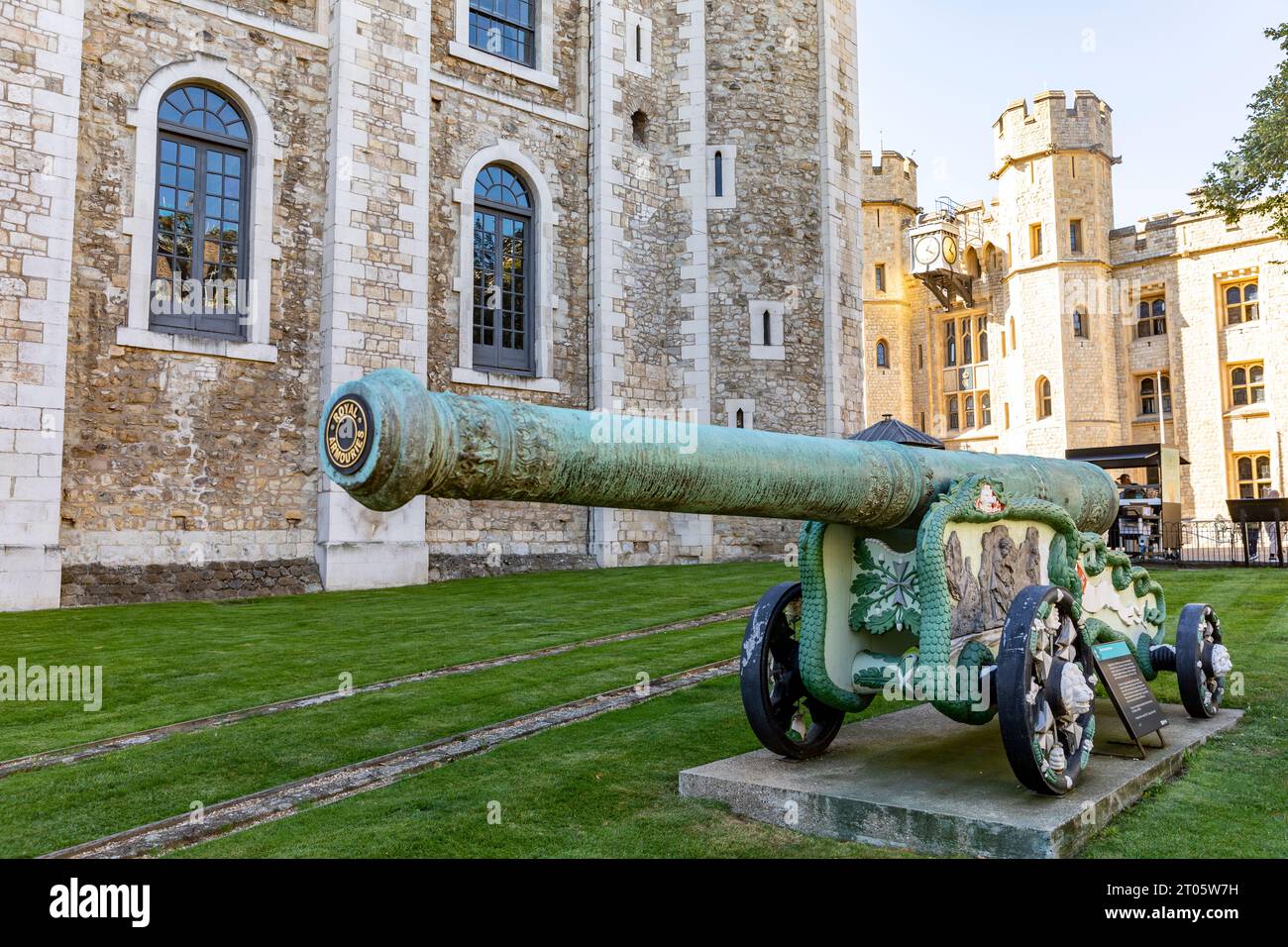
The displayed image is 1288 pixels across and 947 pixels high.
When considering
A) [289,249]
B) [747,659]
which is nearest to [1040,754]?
Answer: [747,659]

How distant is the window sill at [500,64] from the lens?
52.9 ft

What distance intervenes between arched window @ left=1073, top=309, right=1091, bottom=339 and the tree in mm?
17757

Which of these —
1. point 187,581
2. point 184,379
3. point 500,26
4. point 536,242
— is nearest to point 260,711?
point 187,581

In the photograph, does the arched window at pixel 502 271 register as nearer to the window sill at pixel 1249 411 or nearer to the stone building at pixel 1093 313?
the stone building at pixel 1093 313

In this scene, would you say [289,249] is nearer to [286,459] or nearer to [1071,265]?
[286,459]

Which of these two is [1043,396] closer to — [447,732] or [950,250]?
[950,250]

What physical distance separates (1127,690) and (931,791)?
4.08ft

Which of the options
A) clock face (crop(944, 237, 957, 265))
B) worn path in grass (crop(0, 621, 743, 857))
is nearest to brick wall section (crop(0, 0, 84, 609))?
worn path in grass (crop(0, 621, 743, 857))

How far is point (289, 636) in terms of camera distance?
9.16 m

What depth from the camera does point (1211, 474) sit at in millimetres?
32594

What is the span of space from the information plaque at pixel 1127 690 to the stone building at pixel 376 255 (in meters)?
11.1

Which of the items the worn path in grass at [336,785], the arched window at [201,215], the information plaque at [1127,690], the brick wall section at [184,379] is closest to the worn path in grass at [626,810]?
the worn path in grass at [336,785]

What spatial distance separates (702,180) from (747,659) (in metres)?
16.1

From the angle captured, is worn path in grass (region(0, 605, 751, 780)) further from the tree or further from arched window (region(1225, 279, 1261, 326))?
arched window (region(1225, 279, 1261, 326))
